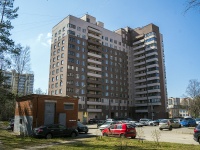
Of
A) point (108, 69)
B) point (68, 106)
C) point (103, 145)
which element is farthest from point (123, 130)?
point (108, 69)

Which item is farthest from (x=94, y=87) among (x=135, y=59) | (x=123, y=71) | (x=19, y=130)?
(x=19, y=130)

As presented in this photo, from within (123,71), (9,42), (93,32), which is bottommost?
(9,42)

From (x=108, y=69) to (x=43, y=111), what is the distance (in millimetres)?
59407

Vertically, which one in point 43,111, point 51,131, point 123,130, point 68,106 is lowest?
point 51,131

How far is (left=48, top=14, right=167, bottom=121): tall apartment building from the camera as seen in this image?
238 feet

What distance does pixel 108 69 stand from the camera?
85312mm

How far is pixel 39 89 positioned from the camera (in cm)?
7994

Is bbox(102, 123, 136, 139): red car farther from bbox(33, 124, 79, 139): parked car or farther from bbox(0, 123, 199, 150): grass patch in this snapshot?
bbox(33, 124, 79, 139): parked car

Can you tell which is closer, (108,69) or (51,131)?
(51,131)

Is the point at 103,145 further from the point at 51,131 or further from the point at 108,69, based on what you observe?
the point at 108,69

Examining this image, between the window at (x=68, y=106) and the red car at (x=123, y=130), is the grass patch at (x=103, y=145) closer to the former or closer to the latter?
the red car at (x=123, y=130)

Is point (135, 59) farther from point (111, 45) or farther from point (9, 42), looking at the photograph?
point (9, 42)

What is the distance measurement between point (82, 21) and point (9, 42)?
56437 mm

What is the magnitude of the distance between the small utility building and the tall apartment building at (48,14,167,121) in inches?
A: 1402
